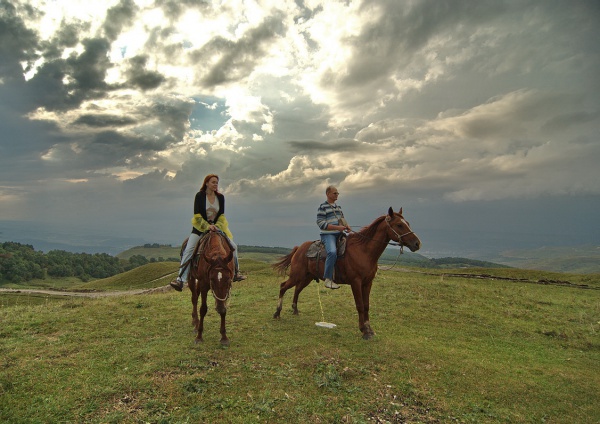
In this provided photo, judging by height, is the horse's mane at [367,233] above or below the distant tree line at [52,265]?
above

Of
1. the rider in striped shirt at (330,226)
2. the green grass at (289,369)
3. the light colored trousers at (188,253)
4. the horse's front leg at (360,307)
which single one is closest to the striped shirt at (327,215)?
the rider in striped shirt at (330,226)

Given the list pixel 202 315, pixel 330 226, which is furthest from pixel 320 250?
pixel 202 315

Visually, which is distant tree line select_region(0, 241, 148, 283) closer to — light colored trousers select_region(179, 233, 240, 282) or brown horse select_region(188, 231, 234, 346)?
light colored trousers select_region(179, 233, 240, 282)

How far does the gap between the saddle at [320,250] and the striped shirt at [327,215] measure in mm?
414

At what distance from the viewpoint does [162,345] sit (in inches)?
361

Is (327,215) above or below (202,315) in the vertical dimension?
above

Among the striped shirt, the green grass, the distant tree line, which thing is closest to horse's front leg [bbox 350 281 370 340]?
the green grass

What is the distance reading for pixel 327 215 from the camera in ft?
39.0

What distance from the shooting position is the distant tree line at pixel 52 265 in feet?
385

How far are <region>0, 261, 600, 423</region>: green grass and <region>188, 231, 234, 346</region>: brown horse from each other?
1019 mm

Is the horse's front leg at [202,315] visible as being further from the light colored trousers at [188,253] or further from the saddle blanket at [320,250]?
the saddle blanket at [320,250]

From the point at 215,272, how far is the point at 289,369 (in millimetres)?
3111

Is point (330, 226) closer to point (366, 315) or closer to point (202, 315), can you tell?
point (366, 315)

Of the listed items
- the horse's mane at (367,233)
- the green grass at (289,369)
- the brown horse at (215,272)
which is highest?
the horse's mane at (367,233)
